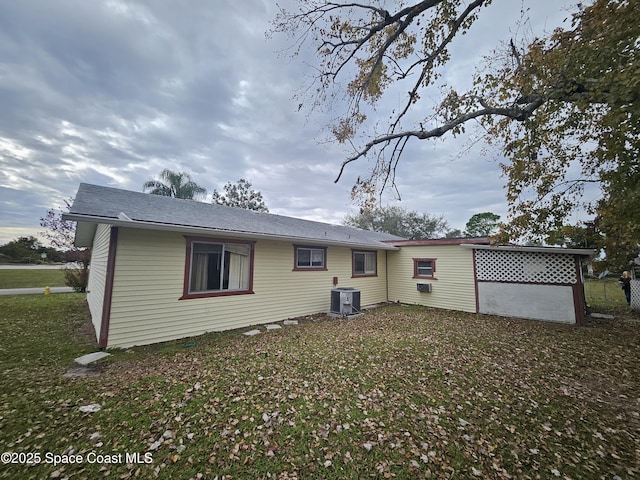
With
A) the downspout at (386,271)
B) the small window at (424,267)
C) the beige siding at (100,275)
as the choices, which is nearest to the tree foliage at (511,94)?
the small window at (424,267)

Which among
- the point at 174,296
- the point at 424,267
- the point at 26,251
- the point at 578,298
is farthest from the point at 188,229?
the point at 26,251

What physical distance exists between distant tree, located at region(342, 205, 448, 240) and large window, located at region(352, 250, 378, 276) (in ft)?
72.1

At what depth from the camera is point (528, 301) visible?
8.45 m

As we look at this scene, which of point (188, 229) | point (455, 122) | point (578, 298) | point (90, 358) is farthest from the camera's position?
point (578, 298)

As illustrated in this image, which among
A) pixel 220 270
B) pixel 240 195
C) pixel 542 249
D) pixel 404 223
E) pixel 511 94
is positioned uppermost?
pixel 240 195

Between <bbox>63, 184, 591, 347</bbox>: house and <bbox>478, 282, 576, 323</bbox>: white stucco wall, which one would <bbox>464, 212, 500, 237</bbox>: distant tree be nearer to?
<bbox>63, 184, 591, 347</bbox>: house

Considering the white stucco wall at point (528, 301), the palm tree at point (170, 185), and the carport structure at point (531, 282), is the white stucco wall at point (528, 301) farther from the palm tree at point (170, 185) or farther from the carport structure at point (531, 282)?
the palm tree at point (170, 185)

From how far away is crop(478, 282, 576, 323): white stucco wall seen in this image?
788 cm

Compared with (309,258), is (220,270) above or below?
below

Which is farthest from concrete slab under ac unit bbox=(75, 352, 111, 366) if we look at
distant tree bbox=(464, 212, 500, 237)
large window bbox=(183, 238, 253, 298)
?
distant tree bbox=(464, 212, 500, 237)

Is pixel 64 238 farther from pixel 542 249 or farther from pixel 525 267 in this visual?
pixel 542 249

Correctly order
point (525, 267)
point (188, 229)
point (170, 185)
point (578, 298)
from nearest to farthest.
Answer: point (188, 229) → point (578, 298) → point (525, 267) → point (170, 185)

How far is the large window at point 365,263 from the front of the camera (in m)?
10.4

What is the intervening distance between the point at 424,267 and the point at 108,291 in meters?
10.7
